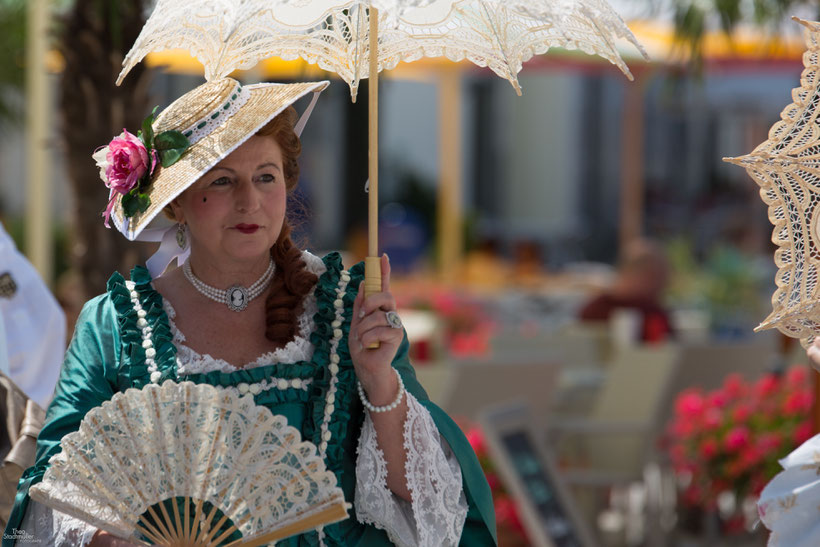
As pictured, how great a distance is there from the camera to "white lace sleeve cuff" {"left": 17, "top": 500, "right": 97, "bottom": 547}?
212cm

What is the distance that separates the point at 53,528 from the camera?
7.09 ft

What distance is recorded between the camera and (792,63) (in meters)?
11.2

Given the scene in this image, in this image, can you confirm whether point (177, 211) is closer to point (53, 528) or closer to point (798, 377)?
point (53, 528)

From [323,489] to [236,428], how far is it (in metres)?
0.18

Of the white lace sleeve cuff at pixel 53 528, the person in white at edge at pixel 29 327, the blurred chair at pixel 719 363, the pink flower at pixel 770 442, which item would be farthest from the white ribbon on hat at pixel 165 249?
the blurred chair at pixel 719 363

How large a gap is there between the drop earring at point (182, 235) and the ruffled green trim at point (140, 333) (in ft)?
0.32

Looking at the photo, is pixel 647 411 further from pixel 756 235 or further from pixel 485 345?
pixel 756 235

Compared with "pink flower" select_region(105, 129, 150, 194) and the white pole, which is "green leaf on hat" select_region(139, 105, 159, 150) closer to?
"pink flower" select_region(105, 129, 150, 194)

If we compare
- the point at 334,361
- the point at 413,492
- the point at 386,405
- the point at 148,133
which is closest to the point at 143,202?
the point at 148,133

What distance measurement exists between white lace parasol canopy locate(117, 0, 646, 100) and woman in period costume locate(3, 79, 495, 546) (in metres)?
0.11

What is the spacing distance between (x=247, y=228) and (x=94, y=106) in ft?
8.46

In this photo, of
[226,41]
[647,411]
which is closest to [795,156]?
[226,41]

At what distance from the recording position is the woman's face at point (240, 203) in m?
2.24

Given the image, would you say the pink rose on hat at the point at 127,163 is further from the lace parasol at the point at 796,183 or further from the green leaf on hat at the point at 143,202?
the lace parasol at the point at 796,183
